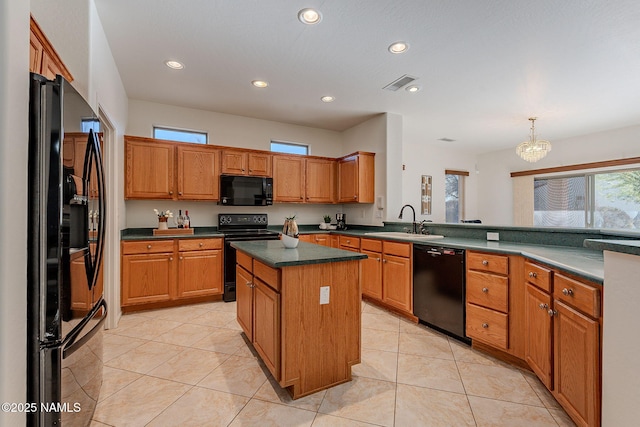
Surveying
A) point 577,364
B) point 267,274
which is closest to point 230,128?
point 267,274

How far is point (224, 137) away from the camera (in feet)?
14.3

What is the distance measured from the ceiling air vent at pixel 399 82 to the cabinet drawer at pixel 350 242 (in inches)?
77.2

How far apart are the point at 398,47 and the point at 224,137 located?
288cm

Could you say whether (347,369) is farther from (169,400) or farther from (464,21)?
(464,21)

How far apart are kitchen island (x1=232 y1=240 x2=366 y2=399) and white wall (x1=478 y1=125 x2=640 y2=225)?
5.84m

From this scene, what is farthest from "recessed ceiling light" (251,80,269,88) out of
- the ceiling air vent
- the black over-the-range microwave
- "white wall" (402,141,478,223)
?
"white wall" (402,141,478,223)

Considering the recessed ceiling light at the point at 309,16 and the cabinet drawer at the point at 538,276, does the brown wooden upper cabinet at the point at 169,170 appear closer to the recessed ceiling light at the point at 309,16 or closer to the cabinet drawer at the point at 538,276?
the recessed ceiling light at the point at 309,16

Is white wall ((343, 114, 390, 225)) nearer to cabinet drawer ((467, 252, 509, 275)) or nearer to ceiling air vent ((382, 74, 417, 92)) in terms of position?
ceiling air vent ((382, 74, 417, 92))

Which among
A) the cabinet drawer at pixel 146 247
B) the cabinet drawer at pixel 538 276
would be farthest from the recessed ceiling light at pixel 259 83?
the cabinet drawer at pixel 538 276

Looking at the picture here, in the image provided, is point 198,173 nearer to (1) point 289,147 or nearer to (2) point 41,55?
(1) point 289,147

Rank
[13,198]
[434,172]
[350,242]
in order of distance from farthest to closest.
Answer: [434,172], [350,242], [13,198]

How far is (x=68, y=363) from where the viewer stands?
3.78 feet

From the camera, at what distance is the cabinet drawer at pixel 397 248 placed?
10.0 feet

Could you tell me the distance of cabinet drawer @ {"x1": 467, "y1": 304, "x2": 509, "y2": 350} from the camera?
2.23 metres
